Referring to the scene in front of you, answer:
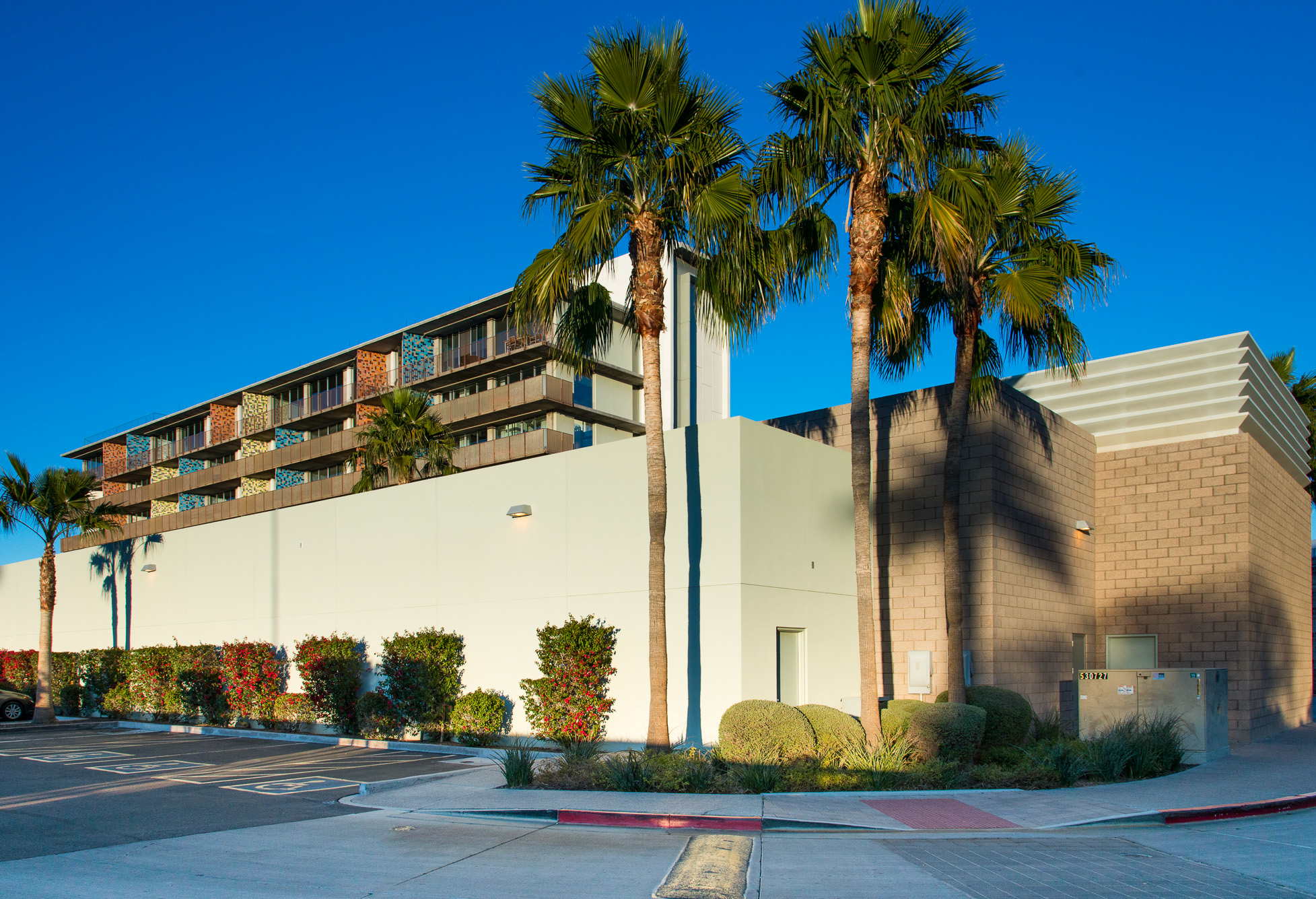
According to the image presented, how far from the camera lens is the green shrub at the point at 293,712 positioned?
22719 millimetres

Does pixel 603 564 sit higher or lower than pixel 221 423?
lower

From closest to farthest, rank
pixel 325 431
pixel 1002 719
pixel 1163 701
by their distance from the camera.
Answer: pixel 1002 719 → pixel 1163 701 → pixel 325 431

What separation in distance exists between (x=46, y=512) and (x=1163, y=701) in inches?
1183

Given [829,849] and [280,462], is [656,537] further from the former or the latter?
[280,462]

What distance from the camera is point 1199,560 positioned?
22375 mm

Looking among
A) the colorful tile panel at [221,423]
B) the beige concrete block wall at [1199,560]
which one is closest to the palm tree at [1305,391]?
the beige concrete block wall at [1199,560]

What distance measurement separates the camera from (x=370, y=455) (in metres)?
37.0

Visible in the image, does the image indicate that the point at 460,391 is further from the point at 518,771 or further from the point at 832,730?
the point at 832,730

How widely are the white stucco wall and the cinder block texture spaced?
0.96m

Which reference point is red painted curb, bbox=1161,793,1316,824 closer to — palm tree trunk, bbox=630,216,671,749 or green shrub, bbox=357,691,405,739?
palm tree trunk, bbox=630,216,671,749

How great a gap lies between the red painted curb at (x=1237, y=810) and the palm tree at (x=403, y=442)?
1130 inches


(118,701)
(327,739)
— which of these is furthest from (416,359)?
(327,739)

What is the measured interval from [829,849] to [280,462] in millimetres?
55712

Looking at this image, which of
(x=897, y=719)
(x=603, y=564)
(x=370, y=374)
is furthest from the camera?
(x=370, y=374)
